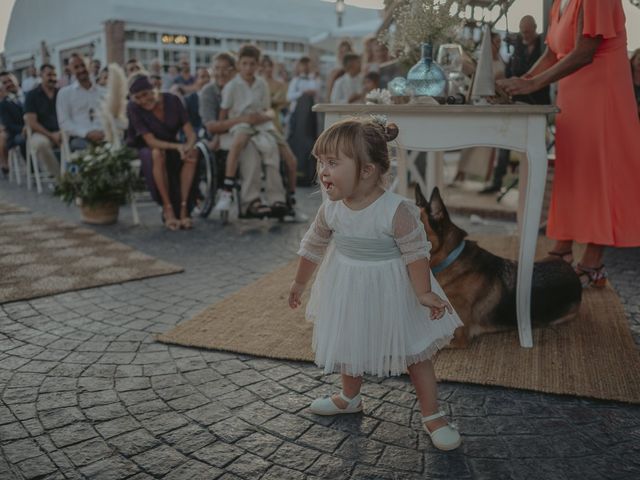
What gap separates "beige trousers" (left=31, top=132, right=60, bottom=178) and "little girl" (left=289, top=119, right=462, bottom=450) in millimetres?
7828

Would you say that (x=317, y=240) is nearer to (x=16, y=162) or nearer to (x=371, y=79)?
(x=371, y=79)

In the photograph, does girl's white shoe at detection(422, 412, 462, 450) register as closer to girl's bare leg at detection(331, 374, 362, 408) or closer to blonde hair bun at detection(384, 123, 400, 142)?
girl's bare leg at detection(331, 374, 362, 408)

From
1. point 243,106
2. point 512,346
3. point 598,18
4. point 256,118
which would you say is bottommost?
point 512,346

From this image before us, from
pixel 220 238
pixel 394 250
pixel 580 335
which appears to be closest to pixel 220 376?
pixel 394 250

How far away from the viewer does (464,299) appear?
3012mm

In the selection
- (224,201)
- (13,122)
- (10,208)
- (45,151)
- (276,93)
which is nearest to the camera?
(224,201)

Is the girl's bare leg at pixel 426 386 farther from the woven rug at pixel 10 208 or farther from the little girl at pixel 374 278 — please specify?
the woven rug at pixel 10 208

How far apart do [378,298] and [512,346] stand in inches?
48.4

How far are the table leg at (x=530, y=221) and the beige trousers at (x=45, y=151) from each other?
770 cm

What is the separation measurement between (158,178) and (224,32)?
13.4m

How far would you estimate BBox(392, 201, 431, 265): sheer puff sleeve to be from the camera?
2.10m

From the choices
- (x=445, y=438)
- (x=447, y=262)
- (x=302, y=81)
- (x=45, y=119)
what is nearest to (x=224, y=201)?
(x=447, y=262)

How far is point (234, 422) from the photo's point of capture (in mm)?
2307

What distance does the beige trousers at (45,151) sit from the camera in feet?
29.3
